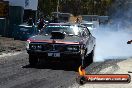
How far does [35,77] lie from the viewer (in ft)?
32.6

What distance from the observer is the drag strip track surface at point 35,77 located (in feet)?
28.6

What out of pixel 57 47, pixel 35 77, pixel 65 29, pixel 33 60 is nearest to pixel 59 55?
pixel 57 47

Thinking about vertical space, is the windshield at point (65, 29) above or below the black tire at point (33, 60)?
above

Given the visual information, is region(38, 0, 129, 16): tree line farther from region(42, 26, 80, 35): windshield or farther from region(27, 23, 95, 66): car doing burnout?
region(27, 23, 95, 66): car doing burnout

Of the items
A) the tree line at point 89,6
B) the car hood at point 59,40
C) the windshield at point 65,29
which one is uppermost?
the tree line at point 89,6

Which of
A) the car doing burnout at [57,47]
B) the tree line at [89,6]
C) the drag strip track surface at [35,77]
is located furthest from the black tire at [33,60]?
the tree line at [89,6]

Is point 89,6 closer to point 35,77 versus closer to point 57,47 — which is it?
point 57,47

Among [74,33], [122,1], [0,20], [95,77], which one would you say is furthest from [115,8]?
[95,77]

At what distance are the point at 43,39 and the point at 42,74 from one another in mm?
1862

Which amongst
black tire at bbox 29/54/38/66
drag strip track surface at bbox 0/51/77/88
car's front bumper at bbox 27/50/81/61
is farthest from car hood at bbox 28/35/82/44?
drag strip track surface at bbox 0/51/77/88

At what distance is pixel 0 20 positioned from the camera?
2930 cm

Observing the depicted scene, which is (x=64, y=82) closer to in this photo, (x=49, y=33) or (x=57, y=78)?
(x=57, y=78)

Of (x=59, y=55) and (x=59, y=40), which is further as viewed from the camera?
(x=59, y=40)

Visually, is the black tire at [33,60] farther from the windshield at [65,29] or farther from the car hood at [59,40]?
the windshield at [65,29]
